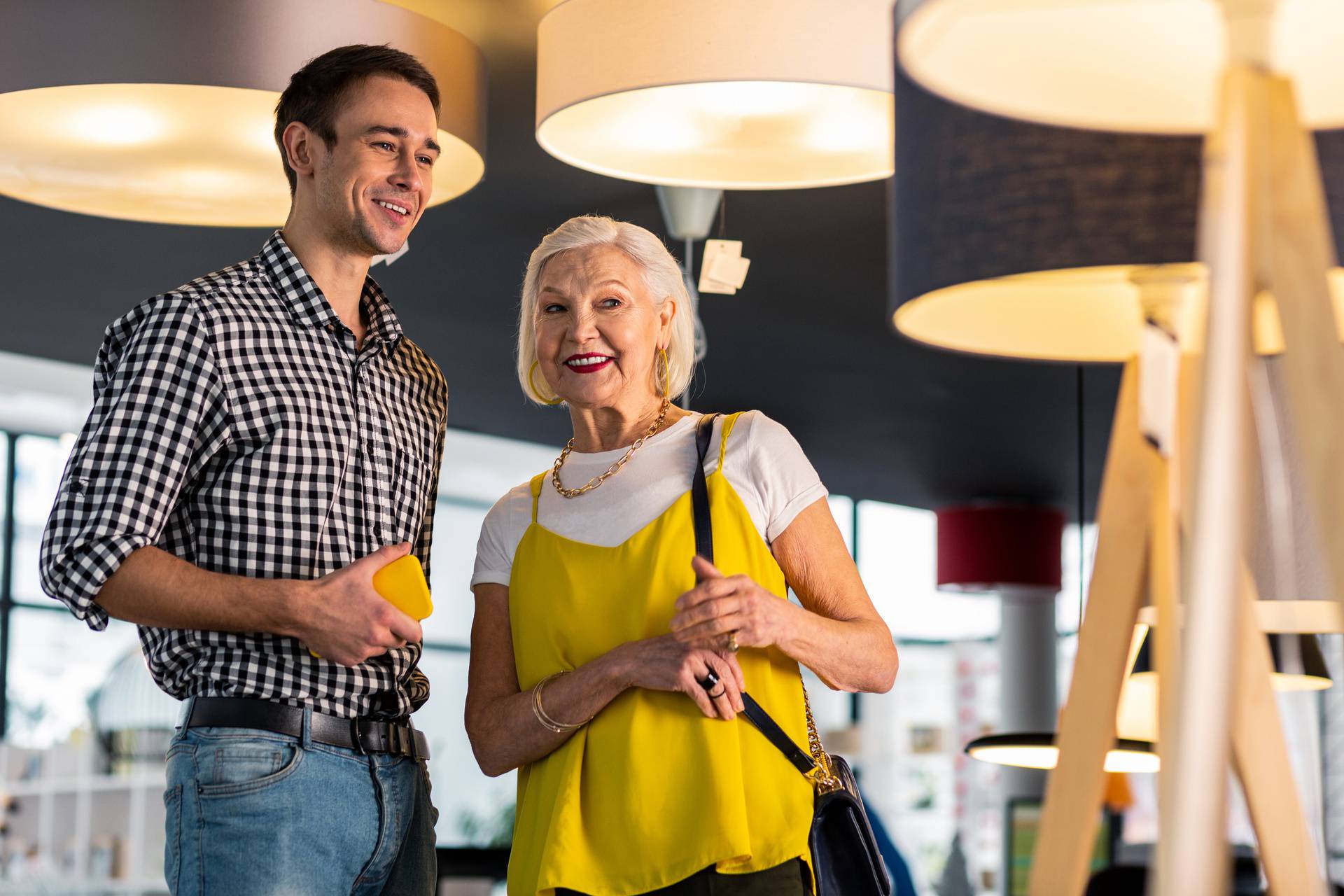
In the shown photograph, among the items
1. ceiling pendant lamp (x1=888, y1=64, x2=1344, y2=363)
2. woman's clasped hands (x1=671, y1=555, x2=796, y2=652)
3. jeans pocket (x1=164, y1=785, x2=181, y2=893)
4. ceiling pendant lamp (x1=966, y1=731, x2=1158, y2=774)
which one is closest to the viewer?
ceiling pendant lamp (x1=888, y1=64, x2=1344, y2=363)

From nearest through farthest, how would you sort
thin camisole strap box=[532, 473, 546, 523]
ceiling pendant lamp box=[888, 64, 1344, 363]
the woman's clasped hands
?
ceiling pendant lamp box=[888, 64, 1344, 363] < the woman's clasped hands < thin camisole strap box=[532, 473, 546, 523]

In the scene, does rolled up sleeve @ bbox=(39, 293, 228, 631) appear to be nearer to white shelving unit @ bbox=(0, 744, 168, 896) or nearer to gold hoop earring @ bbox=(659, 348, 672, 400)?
gold hoop earring @ bbox=(659, 348, 672, 400)

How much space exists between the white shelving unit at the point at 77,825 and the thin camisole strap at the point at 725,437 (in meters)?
7.40

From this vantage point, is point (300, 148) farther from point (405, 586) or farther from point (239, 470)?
point (405, 586)

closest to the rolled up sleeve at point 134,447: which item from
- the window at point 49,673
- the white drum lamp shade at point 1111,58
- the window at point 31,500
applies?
the white drum lamp shade at point 1111,58

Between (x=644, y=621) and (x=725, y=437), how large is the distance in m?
0.28

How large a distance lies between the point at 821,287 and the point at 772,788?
4000 millimetres

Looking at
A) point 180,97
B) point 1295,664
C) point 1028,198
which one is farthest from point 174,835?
point 1295,664

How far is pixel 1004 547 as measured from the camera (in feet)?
33.4

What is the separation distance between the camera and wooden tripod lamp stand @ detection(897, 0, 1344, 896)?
1076mm

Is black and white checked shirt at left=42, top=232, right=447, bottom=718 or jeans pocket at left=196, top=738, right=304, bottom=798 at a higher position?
black and white checked shirt at left=42, top=232, right=447, bottom=718

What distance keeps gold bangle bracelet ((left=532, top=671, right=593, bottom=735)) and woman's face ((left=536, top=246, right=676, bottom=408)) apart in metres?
0.41

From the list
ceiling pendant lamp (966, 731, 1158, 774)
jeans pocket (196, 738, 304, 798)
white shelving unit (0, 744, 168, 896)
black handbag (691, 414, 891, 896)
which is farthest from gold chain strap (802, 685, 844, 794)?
white shelving unit (0, 744, 168, 896)

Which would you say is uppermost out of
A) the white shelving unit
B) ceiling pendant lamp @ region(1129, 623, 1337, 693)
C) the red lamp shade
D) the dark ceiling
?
the dark ceiling
